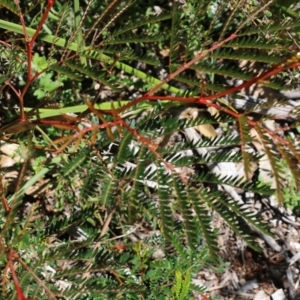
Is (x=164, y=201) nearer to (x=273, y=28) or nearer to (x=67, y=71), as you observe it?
(x=67, y=71)

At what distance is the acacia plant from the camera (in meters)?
1.52

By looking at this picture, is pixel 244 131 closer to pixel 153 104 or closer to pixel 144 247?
pixel 153 104

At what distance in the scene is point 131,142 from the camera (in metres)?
1.89

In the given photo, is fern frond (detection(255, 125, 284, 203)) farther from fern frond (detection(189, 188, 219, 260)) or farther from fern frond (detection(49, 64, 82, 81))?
fern frond (detection(49, 64, 82, 81))

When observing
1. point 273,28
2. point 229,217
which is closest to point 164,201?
point 229,217

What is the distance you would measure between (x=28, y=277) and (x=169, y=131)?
618 millimetres

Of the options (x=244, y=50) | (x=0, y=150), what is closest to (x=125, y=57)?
(x=244, y=50)

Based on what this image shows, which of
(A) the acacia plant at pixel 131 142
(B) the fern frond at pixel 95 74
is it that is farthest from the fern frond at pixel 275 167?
(B) the fern frond at pixel 95 74

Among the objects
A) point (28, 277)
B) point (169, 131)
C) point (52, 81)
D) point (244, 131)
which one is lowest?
point (28, 277)

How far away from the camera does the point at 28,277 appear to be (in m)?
1.58

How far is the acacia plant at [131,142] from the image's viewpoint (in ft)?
4.97

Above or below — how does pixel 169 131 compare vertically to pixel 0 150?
above

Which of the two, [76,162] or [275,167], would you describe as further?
[76,162]

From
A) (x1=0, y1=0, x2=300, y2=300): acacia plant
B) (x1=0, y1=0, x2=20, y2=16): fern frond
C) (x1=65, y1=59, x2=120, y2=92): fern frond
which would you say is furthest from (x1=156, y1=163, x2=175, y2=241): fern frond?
(x1=0, y1=0, x2=20, y2=16): fern frond
